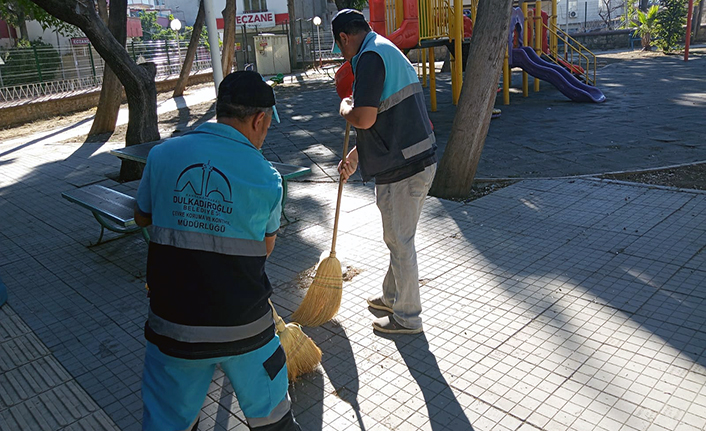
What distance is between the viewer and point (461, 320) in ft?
12.6

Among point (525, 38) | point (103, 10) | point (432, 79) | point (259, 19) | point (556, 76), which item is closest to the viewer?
point (432, 79)

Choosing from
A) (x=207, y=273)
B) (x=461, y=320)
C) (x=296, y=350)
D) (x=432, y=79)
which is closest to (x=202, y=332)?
(x=207, y=273)

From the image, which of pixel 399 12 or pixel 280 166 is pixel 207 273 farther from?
pixel 399 12

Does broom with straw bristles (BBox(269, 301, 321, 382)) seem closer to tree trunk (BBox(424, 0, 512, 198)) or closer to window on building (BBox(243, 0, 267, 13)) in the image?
tree trunk (BBox(424, 0, 512, 198))

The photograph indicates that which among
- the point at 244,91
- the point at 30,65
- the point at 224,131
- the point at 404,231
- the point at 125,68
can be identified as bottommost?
the point at 404,231

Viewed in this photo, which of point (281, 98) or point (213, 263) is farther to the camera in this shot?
point (281, 98)

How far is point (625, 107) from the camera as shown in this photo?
11.9 metres

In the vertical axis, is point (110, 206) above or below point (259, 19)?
below

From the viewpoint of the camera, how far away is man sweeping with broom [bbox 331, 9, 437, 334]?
126 inches

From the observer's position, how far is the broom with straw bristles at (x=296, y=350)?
124 inches

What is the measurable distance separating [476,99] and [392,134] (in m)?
3.29

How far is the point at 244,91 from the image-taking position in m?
2.03

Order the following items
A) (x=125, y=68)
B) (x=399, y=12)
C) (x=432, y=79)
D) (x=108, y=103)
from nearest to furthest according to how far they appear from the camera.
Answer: (x=125, y=68), (x=399, y=12), (x=432, y=79), (x=108, y=103)

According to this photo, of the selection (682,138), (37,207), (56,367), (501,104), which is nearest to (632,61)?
(501,104)
